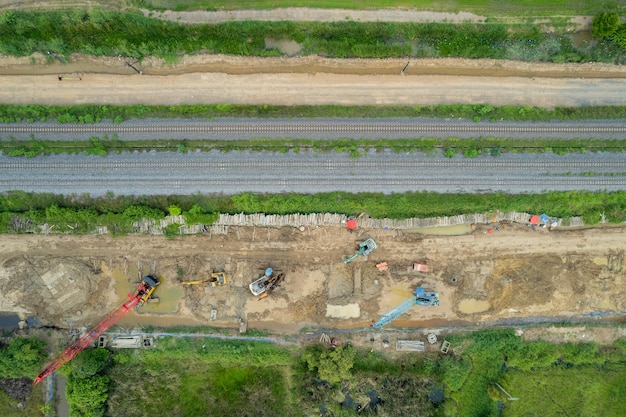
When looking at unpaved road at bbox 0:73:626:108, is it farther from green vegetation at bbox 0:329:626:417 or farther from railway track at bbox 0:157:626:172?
green vegetation at bbox 0:329:626:417

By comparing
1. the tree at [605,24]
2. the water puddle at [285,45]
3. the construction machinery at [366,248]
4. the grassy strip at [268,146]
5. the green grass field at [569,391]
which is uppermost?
the tree at [605,24]

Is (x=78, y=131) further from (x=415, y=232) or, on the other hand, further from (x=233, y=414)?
(x=415, y=232)

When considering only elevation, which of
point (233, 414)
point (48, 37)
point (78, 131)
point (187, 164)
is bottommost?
point (233, 414)

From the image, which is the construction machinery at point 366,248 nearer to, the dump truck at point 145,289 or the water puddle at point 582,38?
the dump truck at point 145,289

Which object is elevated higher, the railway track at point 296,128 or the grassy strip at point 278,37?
the grassy strip at point 278,37

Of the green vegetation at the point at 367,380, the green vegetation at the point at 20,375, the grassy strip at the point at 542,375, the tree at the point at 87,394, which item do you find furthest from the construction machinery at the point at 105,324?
the grassy strip at the point at 542,375

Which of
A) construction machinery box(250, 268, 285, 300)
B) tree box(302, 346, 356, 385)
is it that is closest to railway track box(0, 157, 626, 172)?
construction machinery box(250, 268, 285, 300)

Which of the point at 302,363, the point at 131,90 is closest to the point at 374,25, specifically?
the point at 131,90
